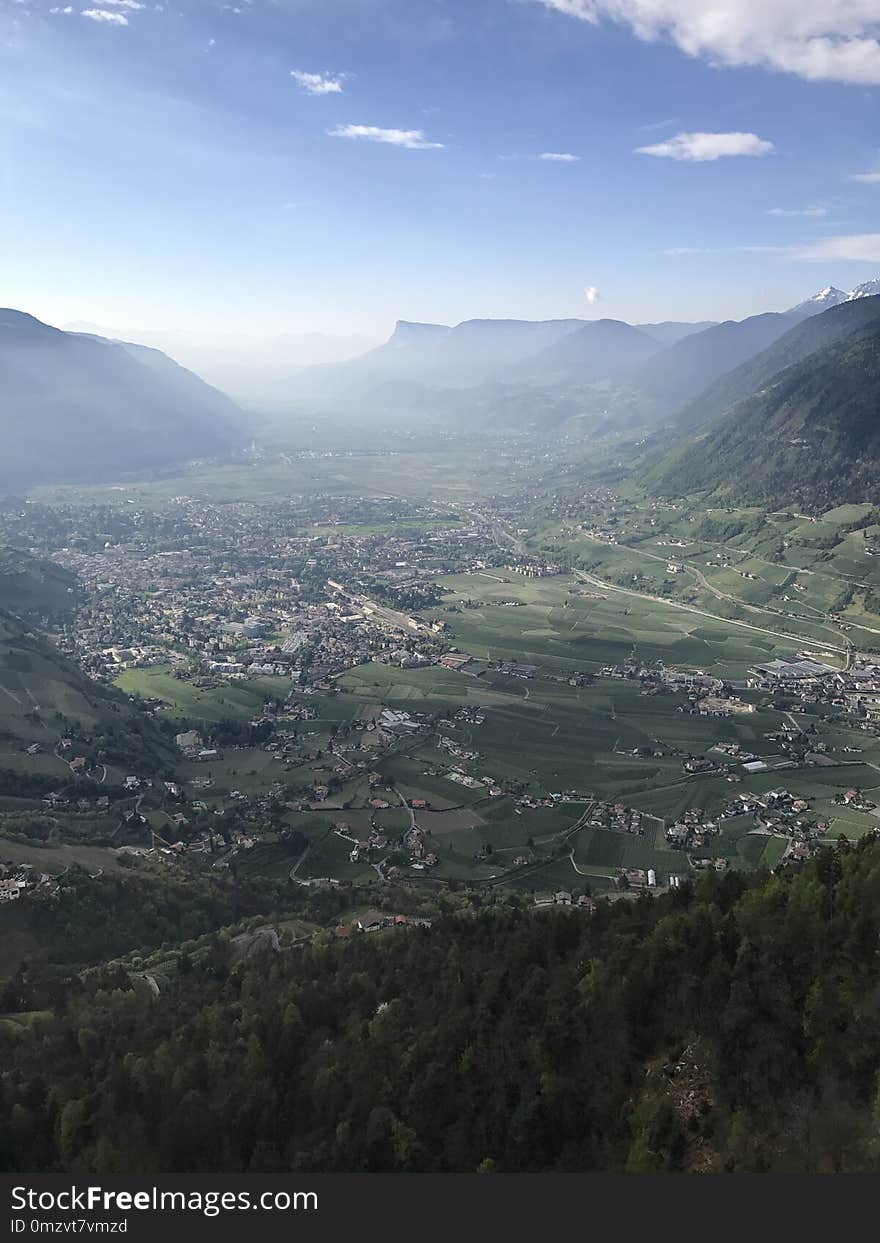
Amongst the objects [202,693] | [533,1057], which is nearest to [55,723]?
[202,693]

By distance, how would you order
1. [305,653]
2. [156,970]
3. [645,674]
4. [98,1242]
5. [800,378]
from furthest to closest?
[800,378] → [305,653] → [645,674] → [156,970] → [98,1242]

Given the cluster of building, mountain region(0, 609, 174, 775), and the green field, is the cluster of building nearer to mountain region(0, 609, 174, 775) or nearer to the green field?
mountain region(0, 609, 174, 775)

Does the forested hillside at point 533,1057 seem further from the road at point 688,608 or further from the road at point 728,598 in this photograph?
the road at point 728,598

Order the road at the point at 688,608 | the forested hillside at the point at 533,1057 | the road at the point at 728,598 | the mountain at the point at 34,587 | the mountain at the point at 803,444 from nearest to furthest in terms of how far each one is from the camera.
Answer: the forested hillside at the point at 533,1057
the road at the point at 688,608
the road at the point at 728,598
the mountain at the point at 34,587
the mountain at the point at 803,444

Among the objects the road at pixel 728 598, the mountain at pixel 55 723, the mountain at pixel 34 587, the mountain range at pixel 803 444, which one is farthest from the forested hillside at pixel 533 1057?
the mountain range at pixel 803 444

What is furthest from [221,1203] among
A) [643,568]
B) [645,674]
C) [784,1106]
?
[643,568]

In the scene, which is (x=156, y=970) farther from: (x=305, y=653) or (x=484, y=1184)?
(x=305, y=653)

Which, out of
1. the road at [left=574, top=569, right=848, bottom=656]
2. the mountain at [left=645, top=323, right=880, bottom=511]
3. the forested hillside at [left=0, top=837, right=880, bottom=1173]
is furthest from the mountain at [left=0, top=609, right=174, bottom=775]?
the mountain at [left=645, top=323, right=880, bottom=511]
